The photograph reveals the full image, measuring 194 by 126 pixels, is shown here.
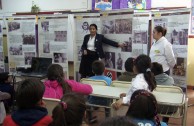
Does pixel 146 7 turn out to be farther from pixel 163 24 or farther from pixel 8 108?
pixel 8 108

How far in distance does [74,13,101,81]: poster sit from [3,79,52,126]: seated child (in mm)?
3319

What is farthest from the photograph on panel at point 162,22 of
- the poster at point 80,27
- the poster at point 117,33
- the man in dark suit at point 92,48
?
the poster at point 80,27

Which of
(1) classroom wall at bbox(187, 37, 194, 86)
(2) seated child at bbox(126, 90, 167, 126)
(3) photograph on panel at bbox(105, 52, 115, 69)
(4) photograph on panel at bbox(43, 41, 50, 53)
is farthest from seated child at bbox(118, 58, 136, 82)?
(1) classroom wall at bbox(187, 37, 194, 86)

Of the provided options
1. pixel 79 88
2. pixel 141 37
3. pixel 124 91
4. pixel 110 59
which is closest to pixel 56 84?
Result: pixel 79 88

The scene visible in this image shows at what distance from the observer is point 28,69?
4.76 m

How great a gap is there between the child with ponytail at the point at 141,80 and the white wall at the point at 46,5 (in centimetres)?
459

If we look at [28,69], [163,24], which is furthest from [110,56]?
[28,69]

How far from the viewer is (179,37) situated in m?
4.56

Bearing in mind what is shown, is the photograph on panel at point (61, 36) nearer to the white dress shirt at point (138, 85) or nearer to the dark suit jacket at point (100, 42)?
the dark suit jacket at point (100, 42)

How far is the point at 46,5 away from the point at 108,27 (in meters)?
3.18

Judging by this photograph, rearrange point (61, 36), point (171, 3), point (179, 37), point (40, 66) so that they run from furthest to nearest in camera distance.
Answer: point (171, 3) < point (61, 36) < point (40, 66) < point (179, 37)

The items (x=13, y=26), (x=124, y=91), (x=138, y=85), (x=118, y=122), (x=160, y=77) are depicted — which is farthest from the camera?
(x=13, y=26)

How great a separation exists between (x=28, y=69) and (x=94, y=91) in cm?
211

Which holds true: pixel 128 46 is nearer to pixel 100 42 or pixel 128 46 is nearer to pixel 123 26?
pixel 123 26
